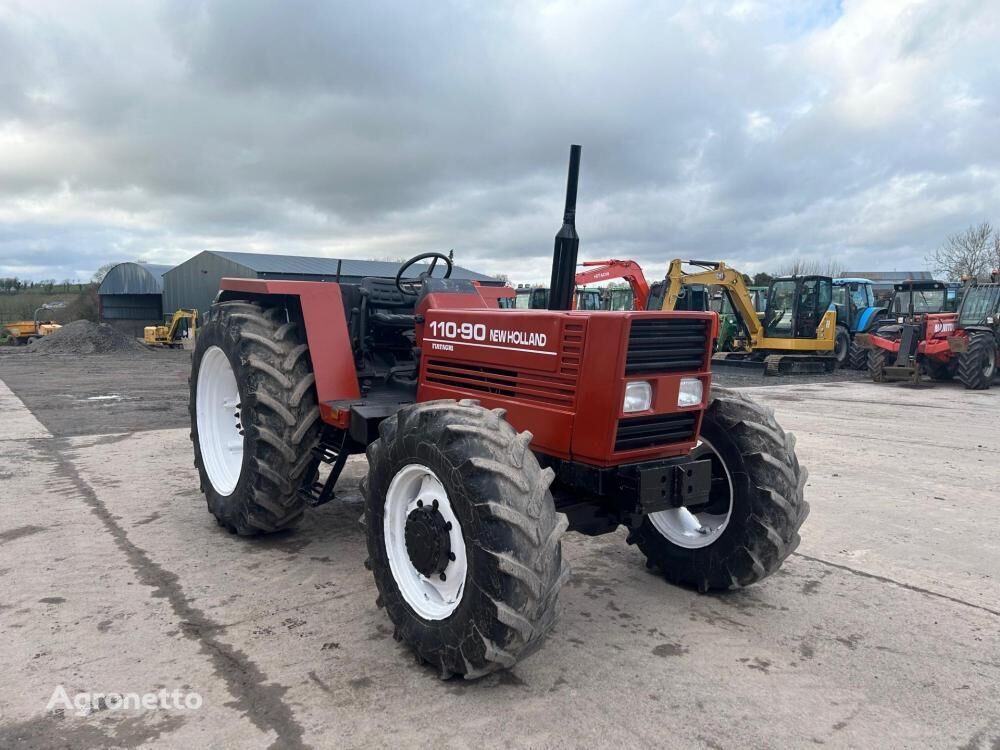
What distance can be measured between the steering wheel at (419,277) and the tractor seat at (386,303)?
0.05 meters

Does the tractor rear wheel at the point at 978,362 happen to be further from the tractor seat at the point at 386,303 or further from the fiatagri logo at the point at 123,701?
the fiatagri logo at the point at 123,701

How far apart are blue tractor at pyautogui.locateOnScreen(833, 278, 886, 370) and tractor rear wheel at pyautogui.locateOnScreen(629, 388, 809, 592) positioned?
Result: 17529 mm

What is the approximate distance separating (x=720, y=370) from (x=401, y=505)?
59.2 ft

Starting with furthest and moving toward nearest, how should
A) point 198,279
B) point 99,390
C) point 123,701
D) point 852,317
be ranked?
point 198,279 < point 852,317 < point 99,390 < point 123,701

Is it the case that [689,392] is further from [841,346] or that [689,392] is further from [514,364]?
[841,346]

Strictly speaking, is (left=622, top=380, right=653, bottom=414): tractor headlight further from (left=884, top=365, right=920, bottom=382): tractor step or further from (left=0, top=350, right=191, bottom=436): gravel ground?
(left=884, top=365, right=920, bottom=382): tractor step

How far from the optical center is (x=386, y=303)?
5.03 m

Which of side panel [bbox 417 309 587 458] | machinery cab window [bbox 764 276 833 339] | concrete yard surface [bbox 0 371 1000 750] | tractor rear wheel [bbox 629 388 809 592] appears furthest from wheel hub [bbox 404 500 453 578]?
machinery cab window [bbox 764 276 833 339]

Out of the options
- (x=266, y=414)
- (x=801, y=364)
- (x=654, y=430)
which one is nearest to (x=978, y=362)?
(x=801, y=364)

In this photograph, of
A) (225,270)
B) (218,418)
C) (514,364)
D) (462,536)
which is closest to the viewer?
(462,536)

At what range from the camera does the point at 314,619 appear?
11.7 ft

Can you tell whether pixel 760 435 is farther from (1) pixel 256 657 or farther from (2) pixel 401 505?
(1) pixel 256 657

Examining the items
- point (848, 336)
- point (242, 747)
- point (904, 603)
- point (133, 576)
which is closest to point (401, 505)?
point (242, 747)

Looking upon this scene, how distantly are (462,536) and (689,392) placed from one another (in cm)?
127
